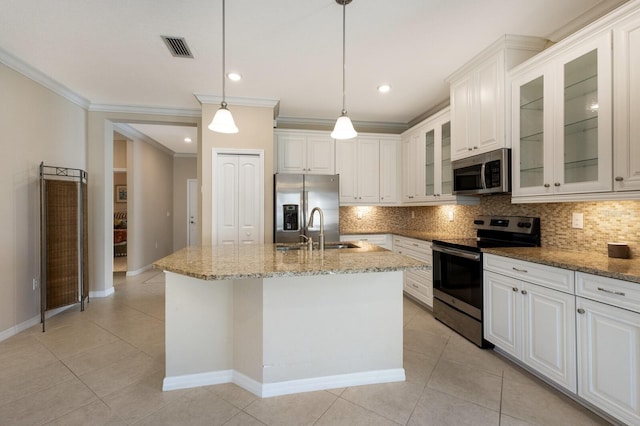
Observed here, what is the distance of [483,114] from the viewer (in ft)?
8.95

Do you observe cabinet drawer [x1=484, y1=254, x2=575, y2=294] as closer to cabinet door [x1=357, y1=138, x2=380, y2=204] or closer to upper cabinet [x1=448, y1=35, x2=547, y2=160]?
upper cabinet [x1=448, y1=35, x2=547, y2=160]

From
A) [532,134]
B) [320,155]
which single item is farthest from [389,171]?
[532,134]

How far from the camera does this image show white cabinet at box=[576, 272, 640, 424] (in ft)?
4.93

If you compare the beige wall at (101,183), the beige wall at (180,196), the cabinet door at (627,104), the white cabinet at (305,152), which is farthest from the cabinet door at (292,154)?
the beige wall at (180,196)

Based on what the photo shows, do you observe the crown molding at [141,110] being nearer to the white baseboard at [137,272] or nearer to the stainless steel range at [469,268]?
the white baseboard at [137,272]

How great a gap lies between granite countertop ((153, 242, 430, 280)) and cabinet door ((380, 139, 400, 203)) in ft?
8.65

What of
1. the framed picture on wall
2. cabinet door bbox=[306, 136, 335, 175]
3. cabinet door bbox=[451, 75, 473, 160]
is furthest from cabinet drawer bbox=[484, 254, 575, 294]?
the framed picture on wall

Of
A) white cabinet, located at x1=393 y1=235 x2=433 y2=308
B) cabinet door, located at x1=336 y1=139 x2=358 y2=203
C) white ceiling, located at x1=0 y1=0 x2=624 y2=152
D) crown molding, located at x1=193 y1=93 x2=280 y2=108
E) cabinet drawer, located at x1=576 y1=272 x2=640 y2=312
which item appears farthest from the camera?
cabinet door, located at x1=336 y1=139 x2=358 y2=203

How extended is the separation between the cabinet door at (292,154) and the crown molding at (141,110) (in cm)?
130

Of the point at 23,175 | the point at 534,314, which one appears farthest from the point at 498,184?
the point at 23,175

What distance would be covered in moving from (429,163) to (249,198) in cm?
244

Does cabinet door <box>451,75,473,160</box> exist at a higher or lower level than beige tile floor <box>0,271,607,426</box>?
higher

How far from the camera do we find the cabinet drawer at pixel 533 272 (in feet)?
6.03

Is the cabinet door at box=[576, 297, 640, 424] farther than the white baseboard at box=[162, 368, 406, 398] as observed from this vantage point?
No
